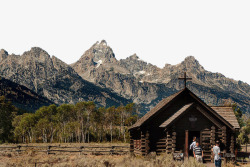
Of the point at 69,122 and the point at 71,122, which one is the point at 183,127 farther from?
the point at 69,122

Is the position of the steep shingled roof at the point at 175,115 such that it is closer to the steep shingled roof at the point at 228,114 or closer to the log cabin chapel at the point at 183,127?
the log cabin chapel at the point at 183,127

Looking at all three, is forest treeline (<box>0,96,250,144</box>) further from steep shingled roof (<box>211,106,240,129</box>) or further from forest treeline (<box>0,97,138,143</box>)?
steep shingled roof (<box>211,106,240,129</box>)

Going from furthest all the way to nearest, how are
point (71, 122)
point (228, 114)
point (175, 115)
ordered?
point (71, 122)
point (228, 114)
point (175, 115)

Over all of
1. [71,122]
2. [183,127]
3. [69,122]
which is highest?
[183,127]

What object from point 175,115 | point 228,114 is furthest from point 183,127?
point 228,114

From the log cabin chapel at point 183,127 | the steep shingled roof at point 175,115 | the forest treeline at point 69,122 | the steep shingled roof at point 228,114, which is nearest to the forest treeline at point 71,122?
the forest treeline at point 69,122

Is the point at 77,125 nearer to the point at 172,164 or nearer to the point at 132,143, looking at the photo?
the point at 132,143

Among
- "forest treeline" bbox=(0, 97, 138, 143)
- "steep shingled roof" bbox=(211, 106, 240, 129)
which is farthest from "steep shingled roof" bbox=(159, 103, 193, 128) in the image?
"forest treeline" bbox=(0, 97, 138, 143)

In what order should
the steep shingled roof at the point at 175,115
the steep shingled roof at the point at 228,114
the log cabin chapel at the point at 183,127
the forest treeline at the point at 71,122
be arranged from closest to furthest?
the steep shingled roof at the point at 175,115, the log cabin chapel at the point at 183,127, the steep shingled roof at the point at 228,114, the forest treeline at the point at 71,122

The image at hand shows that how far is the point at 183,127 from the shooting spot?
82.8 ft

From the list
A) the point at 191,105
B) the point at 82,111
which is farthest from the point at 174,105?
the point at 82,111

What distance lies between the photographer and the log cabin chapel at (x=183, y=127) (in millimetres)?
25125

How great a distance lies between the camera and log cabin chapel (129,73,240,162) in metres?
25.1

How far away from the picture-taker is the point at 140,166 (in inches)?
738
